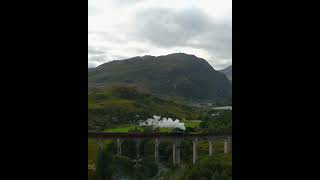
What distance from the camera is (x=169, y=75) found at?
6.15ft

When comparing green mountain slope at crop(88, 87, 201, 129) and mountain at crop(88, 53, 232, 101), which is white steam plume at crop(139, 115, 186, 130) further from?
mountain at crop(88, 53, 232, 101)

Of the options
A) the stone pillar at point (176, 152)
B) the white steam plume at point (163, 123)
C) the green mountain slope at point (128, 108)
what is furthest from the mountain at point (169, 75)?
the stone pillar at point (176, 152)

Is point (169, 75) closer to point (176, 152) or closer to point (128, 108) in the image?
point (128, 108)

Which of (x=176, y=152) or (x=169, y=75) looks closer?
(x=176, y=152)

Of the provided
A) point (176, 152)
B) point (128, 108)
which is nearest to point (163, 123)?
point (176, 152)

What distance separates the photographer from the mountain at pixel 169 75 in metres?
1.77

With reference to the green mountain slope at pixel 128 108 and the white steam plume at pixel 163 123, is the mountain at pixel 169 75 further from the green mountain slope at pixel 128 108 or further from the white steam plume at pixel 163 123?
the white steam plume at pixel 163 123

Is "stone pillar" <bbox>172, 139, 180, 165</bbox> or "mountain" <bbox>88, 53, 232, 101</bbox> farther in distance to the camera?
"mountain" <bbox>88, 53, 232, 101</bbox>

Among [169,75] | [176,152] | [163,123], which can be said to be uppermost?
[169,75]

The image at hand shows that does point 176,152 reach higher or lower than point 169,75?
lower

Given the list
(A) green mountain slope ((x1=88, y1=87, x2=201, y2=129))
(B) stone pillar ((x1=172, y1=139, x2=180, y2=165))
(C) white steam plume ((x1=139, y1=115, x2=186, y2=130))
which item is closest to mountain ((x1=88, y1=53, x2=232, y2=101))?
(A) green mountain slope ((x1=88, y1=87, x2=201, y2=129))

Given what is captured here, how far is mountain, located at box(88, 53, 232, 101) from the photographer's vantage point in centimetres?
177
